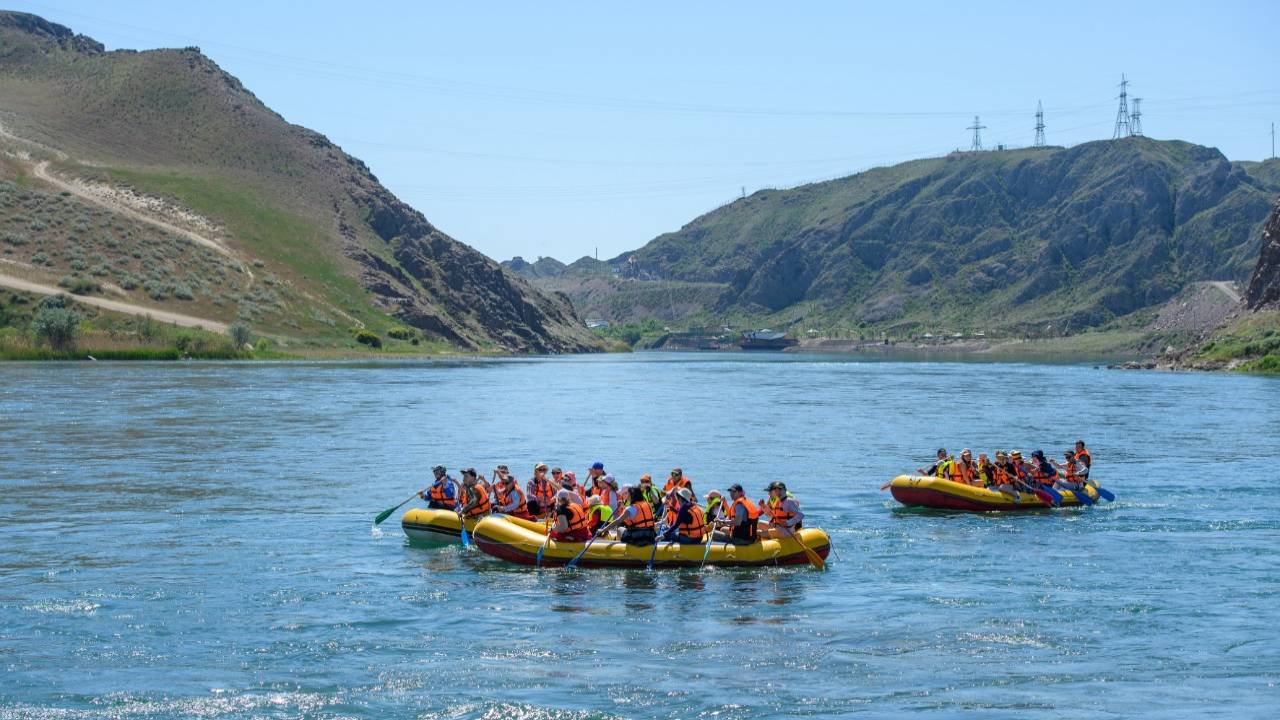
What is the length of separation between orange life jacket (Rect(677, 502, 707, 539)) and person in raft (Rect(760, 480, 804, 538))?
1413 millimetres

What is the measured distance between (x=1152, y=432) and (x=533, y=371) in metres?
69.5

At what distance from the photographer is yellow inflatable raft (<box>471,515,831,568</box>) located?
86.6 ft

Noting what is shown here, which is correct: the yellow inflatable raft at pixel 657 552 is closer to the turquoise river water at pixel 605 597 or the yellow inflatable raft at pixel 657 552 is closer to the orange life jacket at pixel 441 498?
the turquoise river water at pixel 605 597

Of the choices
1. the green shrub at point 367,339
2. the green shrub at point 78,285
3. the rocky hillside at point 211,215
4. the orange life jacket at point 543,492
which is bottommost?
the orange life jacket at point 543,492

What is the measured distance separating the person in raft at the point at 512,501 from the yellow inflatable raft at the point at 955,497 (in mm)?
11557

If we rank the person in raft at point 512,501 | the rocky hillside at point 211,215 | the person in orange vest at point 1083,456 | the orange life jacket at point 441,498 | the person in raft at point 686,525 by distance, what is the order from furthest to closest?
the rocky hillside at point 211,215, the person in orange vest at point 1083,456, the orange life jacket at point 441,498, the person in raft at point 512,501, the person in raft at point 686,525

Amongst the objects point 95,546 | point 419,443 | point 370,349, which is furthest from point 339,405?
point 370,349

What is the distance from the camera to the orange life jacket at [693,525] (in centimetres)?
2664

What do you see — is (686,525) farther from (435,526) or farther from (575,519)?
(435,526)

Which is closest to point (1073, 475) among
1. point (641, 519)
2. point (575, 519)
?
point (641, 519)

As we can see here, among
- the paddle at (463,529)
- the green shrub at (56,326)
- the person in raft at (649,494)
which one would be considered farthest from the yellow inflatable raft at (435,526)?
the green shrub at (56,326)

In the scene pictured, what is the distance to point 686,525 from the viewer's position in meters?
26.7

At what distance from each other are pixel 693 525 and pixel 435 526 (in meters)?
6.61

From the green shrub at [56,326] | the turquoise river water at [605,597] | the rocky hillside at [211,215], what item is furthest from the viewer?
the rocky hillside at [211,215]
